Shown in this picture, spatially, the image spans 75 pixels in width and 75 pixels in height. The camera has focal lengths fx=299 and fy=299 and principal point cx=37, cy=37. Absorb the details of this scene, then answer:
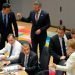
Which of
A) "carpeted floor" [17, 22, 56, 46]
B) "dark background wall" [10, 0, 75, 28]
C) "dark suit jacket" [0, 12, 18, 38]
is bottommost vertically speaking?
"carpeted floor" [17, 22, 56, 46]

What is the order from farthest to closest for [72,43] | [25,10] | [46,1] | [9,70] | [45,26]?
[25,10] < [46,1] < [45,26] < [9,70] < [72,43]

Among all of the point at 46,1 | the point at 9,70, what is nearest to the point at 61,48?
the point at 9,70

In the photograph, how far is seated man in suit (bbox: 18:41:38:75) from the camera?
610 cm

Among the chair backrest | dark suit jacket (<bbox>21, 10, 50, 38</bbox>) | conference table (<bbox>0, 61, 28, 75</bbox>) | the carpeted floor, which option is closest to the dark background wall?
the carpeted floor

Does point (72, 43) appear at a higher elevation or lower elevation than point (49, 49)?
higher

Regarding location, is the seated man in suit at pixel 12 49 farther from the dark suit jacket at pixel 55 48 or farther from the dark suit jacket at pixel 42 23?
the dark suit jacket at pixel 42 23

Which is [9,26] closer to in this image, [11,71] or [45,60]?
[45,60]

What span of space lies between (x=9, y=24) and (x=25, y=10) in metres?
6.21

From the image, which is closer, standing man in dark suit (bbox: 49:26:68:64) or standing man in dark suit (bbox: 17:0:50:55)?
standing man in dark suit (bbox: 49:26:68:64)

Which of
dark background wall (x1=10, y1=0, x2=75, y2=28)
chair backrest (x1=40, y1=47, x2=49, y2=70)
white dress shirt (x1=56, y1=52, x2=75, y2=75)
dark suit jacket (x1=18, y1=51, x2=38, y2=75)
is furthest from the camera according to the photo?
dark background wall (x1=10, y1=0, x2=75, y2=28)

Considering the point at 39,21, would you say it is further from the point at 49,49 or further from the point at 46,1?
the point at 46,1

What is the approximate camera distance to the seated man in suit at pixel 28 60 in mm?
6098

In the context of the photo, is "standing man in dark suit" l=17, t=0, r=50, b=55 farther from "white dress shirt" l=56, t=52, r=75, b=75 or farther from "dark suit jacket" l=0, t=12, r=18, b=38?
"white dress shirt" l=56, t=52, r=75, b=75

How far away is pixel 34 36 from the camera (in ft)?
26.3
